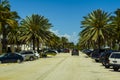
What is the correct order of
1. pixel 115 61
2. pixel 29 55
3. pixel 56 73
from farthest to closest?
pixel 29 55 → pixel 115 61 → pixel 56 73

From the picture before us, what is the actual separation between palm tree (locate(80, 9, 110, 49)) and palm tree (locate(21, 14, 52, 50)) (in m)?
8.27

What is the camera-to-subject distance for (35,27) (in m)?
81.1

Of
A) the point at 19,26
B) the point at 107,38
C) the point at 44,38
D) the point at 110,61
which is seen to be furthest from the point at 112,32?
the point at 110,61

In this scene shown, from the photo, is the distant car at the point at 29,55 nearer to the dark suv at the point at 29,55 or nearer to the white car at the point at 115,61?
the dark suv at the point at 29,55

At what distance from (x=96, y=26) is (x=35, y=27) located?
525 inches

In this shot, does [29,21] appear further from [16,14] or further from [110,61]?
[110,61]

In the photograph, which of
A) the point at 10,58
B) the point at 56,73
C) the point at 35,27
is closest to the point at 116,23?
the point at 35,27

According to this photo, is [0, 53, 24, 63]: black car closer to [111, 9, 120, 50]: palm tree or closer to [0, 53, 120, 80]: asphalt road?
[0, 53, 120, 80]: asphalt road

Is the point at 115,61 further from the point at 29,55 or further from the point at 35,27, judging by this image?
the point at 35,27

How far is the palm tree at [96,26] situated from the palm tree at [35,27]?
827 centimetres

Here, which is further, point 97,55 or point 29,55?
point 29,55

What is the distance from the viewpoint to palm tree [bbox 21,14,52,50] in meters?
81.6

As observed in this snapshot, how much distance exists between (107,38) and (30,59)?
25.2m

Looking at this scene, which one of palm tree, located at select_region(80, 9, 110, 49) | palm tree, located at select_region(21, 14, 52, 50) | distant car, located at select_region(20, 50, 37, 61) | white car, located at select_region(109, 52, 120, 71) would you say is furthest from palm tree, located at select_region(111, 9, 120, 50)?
white car, located at select_region(109, 52, 120, 71)
